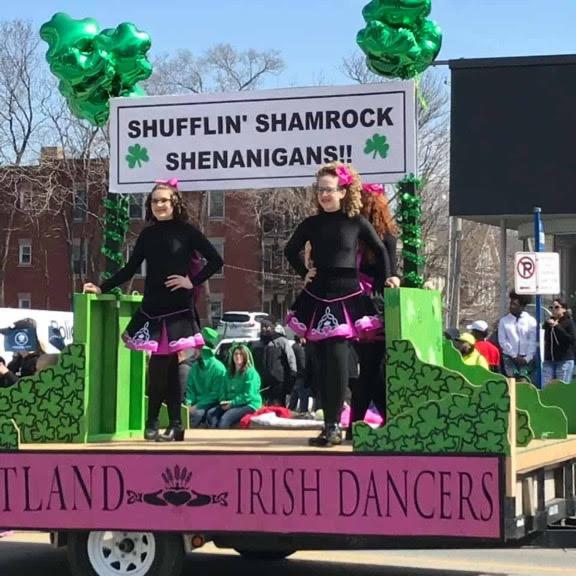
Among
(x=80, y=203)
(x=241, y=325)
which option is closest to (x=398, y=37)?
(x=241, y=325)

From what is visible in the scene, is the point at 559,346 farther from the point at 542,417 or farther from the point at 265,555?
the point at 542,417

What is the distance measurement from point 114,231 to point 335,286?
71.1 inches

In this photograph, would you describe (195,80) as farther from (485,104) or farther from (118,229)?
(118,229)

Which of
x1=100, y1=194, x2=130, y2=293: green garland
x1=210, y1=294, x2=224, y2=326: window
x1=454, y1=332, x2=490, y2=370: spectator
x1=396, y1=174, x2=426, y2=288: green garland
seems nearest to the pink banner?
x1=396, y1=174, x2=426, y2=288: green garland

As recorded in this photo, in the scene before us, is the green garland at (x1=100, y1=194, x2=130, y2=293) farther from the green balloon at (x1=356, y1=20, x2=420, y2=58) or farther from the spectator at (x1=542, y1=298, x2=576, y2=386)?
the spectator at (x1=542, y1=298, x2=576, y2=386)

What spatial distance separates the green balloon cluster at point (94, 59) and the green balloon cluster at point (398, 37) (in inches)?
63.3

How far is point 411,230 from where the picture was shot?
7410 millimetres

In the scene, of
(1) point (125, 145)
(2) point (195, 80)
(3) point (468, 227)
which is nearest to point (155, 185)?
(1) point (125, 145)

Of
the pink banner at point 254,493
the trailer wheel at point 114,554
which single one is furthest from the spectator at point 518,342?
the pink banner at point 254,493

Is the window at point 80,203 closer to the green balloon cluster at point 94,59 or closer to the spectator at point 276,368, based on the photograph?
the spectator at point 276,368

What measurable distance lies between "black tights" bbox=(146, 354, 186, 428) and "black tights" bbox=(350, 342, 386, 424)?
3.64ft

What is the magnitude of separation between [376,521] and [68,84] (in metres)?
3.64

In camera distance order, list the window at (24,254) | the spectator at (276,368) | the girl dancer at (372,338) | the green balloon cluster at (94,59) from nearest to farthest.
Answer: the girl dancer at (372,338) < the green balloon cluster at (94,59) < the spectator at (276,368) < the window at (24,254)

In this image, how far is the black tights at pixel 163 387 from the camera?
7.82m
